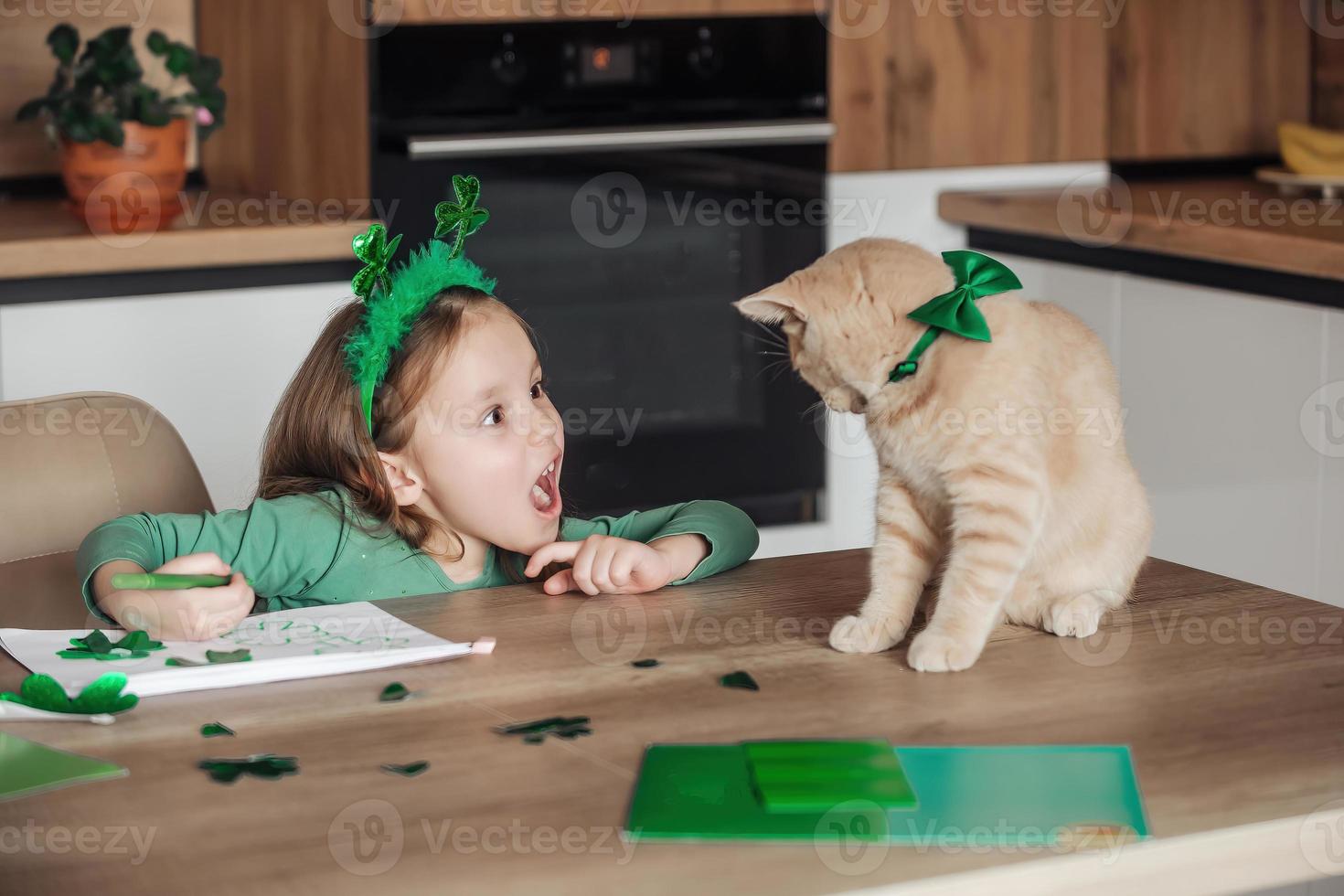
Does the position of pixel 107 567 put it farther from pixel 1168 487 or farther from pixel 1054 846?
pixel 1168 487

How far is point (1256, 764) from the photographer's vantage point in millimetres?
872

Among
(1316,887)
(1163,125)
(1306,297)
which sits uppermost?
(1163,125)

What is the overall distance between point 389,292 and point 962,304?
581mm

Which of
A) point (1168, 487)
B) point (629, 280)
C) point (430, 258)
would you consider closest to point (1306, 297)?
point (1168, 487)

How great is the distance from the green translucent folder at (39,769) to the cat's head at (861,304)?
20.0 inches

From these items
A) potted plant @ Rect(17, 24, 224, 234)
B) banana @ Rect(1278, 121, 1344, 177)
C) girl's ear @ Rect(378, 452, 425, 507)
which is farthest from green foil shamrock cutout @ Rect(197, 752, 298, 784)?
banana @ Rect(1278, 121, 1344, 177)

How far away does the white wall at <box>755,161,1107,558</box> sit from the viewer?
2.87 m

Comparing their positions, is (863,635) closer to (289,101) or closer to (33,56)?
(289,101)

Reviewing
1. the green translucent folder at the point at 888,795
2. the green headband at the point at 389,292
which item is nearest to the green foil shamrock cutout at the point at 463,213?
the green headband at the point at 389,292

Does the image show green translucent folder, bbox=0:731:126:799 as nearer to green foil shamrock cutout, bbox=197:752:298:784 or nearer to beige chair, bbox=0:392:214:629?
green foil shamrock cutout, bbox=197:752:298:784

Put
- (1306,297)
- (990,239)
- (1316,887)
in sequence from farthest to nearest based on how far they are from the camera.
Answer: (990,239), (1306,297), (1316,887)

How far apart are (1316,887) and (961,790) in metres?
1.32

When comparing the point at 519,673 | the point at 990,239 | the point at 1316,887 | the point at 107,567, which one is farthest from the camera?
the point at 990,239

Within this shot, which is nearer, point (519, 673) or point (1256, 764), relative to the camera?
point (1256, 764)
